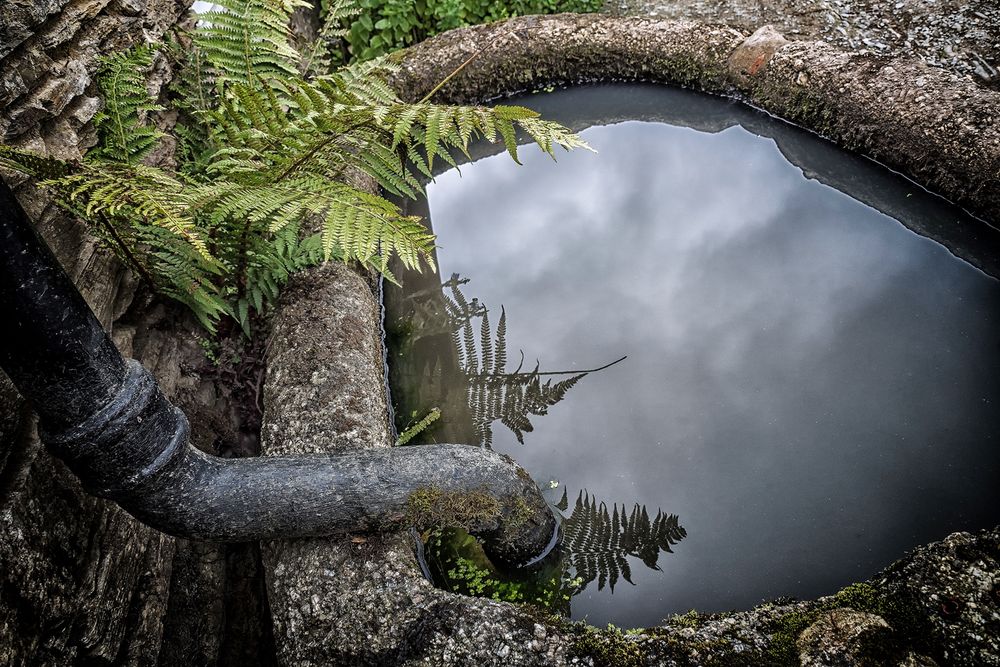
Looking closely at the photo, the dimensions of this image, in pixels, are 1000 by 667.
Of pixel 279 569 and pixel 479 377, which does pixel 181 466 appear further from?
pixel 479 377

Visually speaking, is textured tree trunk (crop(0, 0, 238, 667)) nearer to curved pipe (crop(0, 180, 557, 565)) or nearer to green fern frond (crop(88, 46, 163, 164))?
green fern frond (crop(88, 46, 163, 164))

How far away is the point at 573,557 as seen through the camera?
257 cm

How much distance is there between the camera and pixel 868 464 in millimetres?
2695

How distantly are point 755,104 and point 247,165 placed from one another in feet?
12.9

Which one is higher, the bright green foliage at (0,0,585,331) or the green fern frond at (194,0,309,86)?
the green fern frond at (194,0,309,86)

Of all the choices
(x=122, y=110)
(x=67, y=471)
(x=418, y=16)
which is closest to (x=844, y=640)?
(x=67, y=471)

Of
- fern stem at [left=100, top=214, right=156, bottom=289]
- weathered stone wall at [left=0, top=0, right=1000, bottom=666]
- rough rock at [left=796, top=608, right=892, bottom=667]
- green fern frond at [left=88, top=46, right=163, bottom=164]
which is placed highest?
green fern frond at [left=88, top=46, right=163, bottom=164]

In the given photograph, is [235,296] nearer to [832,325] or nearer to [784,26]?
[832,325]

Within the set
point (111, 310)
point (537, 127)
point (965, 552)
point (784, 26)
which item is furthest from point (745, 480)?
point (784, 26)

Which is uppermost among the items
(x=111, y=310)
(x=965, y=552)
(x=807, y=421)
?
(x=111, y=310)

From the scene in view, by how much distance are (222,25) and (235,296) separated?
1246mm

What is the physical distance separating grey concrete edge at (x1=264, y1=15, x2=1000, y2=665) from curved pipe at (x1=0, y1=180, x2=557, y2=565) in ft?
0.79

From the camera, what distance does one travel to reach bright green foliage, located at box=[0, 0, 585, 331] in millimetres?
1967

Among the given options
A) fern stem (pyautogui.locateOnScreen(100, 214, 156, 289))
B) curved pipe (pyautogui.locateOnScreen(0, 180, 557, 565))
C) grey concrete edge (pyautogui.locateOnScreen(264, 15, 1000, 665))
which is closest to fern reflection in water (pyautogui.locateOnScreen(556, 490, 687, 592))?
curved pipe (pyautogui.locateOnScreen(0, 180, 557, 565))
